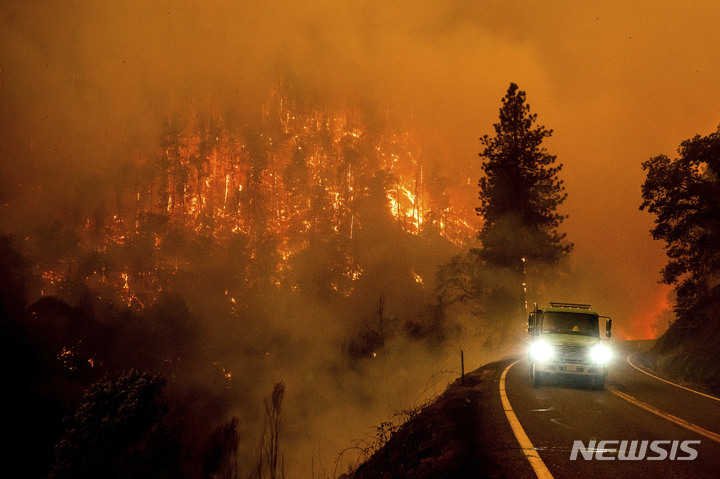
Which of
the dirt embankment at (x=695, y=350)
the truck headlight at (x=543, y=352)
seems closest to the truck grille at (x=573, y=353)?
the truck headlight at (x=543, y=352)

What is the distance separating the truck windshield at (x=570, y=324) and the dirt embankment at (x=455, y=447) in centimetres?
358

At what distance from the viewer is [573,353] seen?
42.7ft

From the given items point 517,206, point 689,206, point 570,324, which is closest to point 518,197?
point 517,206

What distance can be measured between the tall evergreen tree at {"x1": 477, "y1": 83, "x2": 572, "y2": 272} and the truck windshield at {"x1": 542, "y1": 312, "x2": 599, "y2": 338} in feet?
85.6

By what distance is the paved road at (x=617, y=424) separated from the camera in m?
5.87

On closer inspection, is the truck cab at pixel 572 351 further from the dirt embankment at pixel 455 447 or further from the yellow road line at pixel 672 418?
the dirt embankment at pixel 455 447

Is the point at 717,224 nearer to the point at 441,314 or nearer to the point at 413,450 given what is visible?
the point at 413,450

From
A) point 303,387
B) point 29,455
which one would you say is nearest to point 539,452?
point 29,455

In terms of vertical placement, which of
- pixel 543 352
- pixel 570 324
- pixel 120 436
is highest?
pixel 570 324

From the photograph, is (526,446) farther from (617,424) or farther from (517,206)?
(517,206)

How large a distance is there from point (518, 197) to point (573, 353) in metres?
30.0

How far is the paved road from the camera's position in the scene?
19.2 ft

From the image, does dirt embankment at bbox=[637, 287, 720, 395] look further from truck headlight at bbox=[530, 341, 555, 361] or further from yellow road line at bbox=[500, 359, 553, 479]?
yellow road line at bbox=[500, 359, 553, 479]

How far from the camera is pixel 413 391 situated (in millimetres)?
73812
